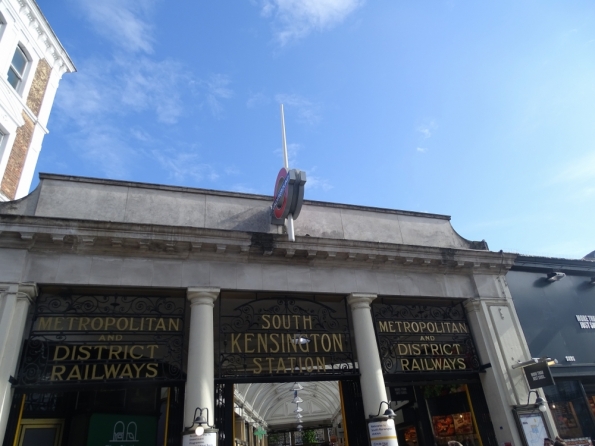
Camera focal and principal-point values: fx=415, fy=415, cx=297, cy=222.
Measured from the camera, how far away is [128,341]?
33.4ft

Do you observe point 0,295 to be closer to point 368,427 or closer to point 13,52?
point 368,427

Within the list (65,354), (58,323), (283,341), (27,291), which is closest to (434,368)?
(283,341)

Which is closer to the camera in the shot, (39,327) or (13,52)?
(39,327)

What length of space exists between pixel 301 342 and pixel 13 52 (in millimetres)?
18415

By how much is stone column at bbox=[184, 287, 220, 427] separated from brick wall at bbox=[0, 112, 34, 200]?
11.8m

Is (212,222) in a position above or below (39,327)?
above

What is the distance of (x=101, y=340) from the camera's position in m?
9.95

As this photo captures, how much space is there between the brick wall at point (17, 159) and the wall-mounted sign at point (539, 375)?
787 inches

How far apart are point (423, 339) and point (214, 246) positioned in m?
6.88

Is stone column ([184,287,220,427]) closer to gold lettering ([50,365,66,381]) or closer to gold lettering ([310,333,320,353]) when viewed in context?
gold lettering ([50,365,66,381])

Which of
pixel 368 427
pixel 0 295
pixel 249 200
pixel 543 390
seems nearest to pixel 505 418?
pixel 543 390

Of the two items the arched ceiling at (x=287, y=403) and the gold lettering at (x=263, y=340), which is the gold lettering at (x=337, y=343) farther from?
the arched ceiling at (x=287, y=403)

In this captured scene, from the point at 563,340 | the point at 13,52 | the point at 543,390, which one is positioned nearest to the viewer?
the point at 543,390

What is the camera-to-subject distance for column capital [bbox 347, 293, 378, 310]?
11.8 m
